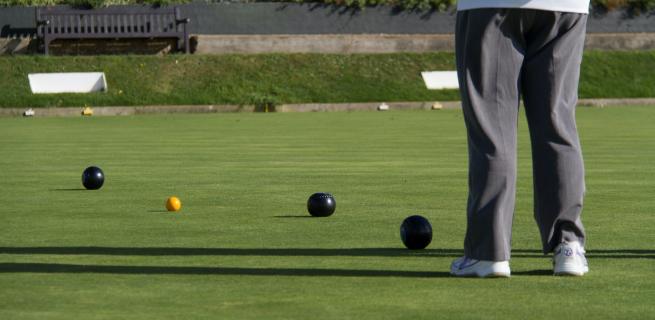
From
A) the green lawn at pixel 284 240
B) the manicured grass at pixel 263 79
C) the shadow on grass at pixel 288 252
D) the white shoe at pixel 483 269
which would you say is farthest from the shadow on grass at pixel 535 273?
the manicured grass at pixel 263 79

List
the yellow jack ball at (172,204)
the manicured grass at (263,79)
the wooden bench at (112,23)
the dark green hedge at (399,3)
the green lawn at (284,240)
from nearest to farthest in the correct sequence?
the green lawn at (284,240) → the yellow jack ball at (172,204) → the manicured grass at (263,79) → the wooden bench at (112,23) → the dark green hedge at (399,3)

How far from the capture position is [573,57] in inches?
225

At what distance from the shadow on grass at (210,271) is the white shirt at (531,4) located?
41.7 inches

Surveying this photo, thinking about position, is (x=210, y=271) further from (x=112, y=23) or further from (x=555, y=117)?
(x=112, y=23)

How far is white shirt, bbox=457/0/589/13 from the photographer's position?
5.57m

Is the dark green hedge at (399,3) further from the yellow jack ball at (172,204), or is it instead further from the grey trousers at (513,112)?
the grey trousers at (513,112)

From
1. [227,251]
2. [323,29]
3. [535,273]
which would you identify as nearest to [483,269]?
[535,273]

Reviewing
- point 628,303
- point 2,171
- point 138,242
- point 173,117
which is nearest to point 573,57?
point 628,303

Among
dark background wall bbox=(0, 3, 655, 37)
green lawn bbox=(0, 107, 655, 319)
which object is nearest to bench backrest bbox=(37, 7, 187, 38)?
dark background wall bbox=(0, 3, 655, 37)

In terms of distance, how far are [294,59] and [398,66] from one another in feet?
8.21

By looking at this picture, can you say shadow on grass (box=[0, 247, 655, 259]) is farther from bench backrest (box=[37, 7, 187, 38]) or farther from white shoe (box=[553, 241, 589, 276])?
bench backrest (box=[37, 7, 187, 38])

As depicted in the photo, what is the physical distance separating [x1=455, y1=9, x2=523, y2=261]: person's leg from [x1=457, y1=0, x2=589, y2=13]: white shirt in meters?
0.02

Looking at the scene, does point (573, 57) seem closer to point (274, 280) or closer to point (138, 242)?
point (274, 280)

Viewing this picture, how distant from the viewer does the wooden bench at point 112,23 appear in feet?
116
